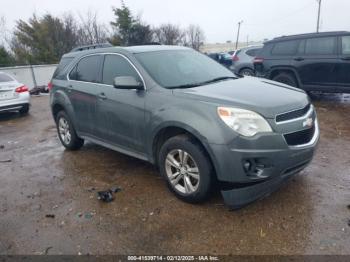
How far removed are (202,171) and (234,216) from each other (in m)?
0.59

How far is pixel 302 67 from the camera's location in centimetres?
870

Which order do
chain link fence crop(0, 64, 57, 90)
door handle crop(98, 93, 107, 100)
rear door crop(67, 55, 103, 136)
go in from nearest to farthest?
1. door handle crop(98, 93, 107, 100)
2. rear door crop(67, 55, 103, 136)
3. chain link fence crop(0, 64, 57, 90)

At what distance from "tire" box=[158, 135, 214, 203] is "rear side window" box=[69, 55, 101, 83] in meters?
1.87

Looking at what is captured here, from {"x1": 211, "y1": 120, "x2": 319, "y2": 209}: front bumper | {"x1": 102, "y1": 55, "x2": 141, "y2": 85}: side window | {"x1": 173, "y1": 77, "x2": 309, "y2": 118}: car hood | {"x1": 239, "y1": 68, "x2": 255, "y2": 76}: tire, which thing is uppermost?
{"x1": 102, "y1": 55, "x2": 141, "y2": 85}: side window

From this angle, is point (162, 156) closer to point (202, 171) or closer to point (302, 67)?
point (202, 171)

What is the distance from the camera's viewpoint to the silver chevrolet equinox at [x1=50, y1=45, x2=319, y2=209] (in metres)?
3.24

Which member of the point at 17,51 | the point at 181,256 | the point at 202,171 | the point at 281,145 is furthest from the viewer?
the point at 17,51

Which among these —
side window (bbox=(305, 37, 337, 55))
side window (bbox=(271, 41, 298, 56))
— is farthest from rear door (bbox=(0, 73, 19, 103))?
side window (bbox=(305, 37, 337, 55))

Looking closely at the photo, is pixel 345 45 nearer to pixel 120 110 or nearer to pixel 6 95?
pixel 120 110

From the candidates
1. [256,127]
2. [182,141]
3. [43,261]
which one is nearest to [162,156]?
[182,141]

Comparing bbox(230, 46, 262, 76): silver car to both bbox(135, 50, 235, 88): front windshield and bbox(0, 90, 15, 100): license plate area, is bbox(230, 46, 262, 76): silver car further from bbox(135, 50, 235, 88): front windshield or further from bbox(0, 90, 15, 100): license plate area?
bbox(0, 90, 15, 100): license plate area

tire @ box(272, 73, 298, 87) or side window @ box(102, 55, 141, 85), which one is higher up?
side window @ box(102, 55, 141, 85)

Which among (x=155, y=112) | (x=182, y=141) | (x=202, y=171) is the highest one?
(x=155, y=112)

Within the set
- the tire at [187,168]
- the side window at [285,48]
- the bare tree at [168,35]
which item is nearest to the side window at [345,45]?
the side window at [285,48]
